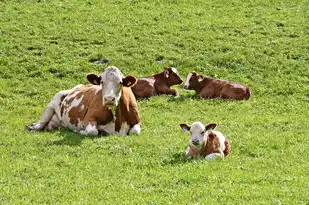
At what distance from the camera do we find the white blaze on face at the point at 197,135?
1495cm

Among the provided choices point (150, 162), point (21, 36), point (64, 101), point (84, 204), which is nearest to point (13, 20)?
point (21, 36)

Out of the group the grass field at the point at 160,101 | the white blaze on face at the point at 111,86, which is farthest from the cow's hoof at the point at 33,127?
the white blaze on face at the point at 111,86

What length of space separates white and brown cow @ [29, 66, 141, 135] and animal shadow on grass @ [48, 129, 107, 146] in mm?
197

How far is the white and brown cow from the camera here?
18.4 metres

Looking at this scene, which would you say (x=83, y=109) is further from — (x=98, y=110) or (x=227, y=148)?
(x=227, y=148)

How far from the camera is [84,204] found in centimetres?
1183

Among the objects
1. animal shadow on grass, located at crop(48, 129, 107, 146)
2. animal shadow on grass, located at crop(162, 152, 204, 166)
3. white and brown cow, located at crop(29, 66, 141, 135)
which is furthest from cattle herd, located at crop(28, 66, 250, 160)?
animal shadow on grass, located at crop(162, 152, 204, 166)

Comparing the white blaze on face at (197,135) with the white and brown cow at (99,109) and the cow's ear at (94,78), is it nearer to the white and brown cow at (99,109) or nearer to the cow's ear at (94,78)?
the white and brown cow at (99,109)

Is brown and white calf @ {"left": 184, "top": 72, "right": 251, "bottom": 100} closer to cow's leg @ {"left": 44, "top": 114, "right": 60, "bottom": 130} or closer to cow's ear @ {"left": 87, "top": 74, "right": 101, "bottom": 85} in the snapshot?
cow's leg @ {"left": 44, "top": 114, "right": 60, "bottom": 130}

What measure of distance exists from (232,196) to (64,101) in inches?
355

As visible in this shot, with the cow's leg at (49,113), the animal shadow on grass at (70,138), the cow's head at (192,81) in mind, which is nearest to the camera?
the animal shadow on grass at (70,138)

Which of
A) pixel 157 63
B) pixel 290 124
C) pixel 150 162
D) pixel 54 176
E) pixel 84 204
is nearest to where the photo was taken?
pixel 84 204

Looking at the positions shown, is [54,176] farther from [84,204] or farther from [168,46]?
[168,46]

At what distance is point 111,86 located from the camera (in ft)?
60.1
